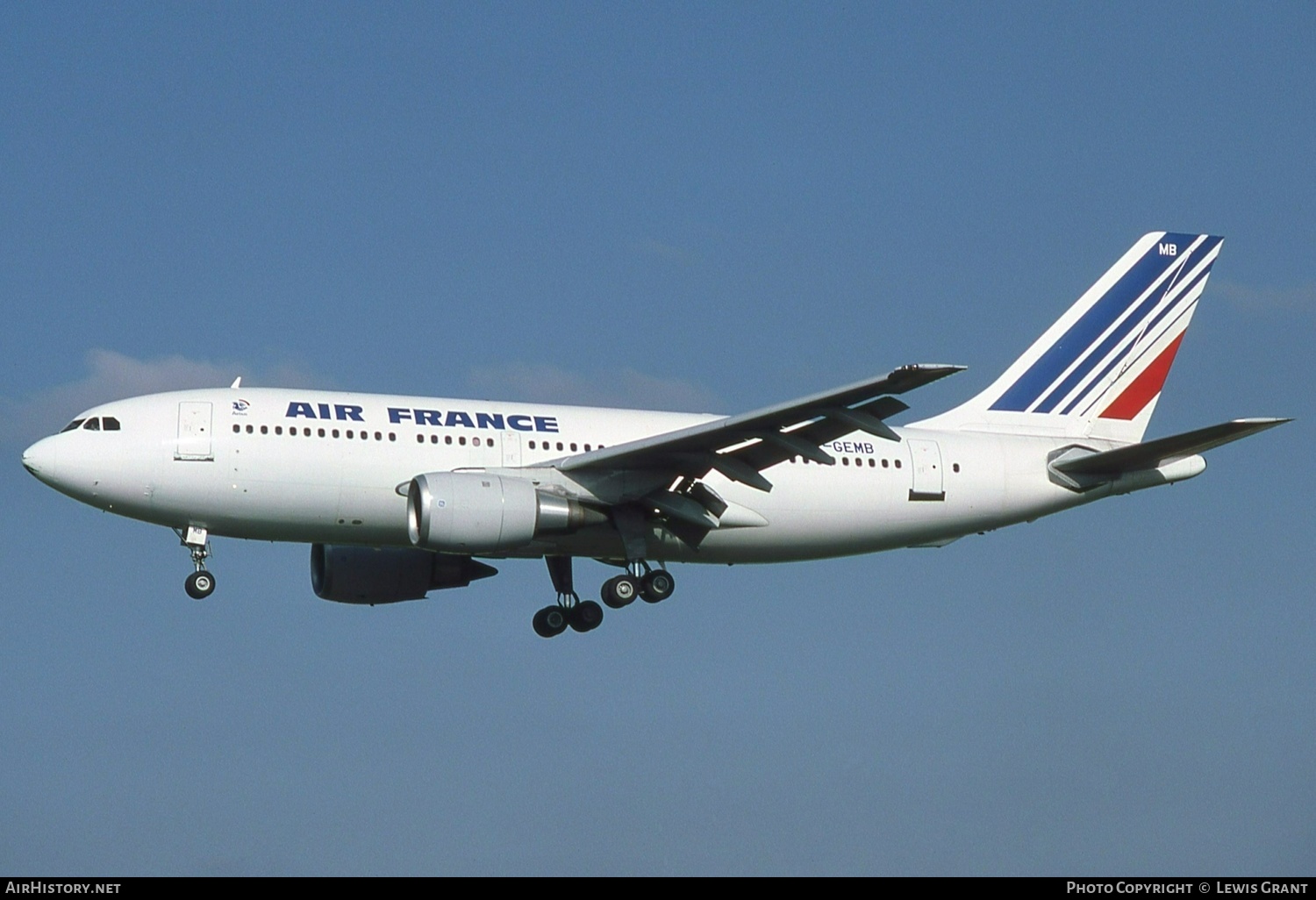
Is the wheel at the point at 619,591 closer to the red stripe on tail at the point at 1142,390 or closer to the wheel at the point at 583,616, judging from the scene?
the wheel at the point at 583,616

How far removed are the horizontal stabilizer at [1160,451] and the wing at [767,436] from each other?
21.1 feet

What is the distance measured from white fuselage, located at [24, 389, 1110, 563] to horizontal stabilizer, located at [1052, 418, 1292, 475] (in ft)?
1.98

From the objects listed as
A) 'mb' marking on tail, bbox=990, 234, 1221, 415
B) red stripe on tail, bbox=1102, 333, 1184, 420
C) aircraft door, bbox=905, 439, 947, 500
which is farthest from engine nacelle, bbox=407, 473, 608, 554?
red stripe on tail, bbox=1102, 333, 1184, 420

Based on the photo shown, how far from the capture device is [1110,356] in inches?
1807

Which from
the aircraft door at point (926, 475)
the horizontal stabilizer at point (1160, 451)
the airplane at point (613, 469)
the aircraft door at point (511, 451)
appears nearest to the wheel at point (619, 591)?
the airplane at point (613, 469)

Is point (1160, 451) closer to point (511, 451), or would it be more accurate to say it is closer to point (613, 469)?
point (613, 469)

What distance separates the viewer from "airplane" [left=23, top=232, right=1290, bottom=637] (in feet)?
122

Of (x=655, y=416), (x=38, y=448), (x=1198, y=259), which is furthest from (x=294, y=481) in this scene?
(x=1198, y=259)

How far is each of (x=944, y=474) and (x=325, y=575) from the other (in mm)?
13744

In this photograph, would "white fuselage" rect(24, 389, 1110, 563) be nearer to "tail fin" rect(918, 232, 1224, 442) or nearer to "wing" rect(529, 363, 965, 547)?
"wing" rect(529, 363, 965, 547)

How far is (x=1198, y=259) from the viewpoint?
47562 mm

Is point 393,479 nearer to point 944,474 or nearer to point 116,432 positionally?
point 116,432

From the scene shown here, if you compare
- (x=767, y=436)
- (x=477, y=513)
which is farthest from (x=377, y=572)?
(x=767, y=436)
